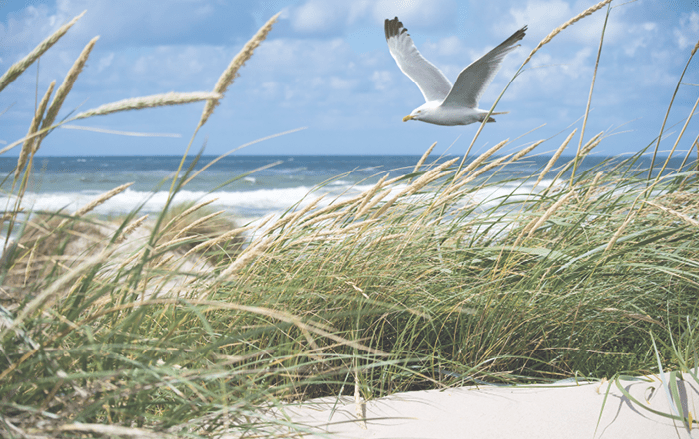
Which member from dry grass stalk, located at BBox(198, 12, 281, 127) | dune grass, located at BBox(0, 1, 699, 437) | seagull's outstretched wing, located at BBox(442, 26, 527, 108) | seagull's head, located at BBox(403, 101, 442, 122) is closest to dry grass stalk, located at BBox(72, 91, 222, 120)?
dry grass stalk, located at BBox(198, 12, 281, 127)

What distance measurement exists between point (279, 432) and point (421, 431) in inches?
13.4

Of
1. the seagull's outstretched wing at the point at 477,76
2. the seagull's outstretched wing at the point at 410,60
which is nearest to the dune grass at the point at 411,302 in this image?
the seagull's outstretched wing at the point at 477,76

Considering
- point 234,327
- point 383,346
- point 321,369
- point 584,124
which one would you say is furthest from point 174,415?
point 584,124

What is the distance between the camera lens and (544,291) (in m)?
1.46

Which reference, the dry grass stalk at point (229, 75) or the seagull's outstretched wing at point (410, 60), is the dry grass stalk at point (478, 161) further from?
the seagull's outstretched wing at point (410, 60)

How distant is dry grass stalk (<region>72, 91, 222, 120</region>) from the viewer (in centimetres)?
71

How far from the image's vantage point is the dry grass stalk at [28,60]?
759 millimetres

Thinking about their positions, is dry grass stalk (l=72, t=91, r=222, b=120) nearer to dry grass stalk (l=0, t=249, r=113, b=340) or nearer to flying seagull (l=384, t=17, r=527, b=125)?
dry grass stalk (l=0, t=249, r=113, b=340)

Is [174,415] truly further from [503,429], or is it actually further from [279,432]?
[503,429]

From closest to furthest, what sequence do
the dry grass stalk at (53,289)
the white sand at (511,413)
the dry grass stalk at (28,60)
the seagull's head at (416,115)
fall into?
the dry grass stalk at (53,289) < the dry grass stalk at (28,60) < the white sand at (511,413) < the seagull's head at (416,115)

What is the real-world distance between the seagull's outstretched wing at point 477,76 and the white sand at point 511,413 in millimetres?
2792

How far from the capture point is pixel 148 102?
72 cm

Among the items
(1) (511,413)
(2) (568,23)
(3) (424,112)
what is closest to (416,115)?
(3) (424,112)

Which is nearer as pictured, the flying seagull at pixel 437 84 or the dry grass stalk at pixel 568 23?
the dry grass stalk at pixel 568 23
